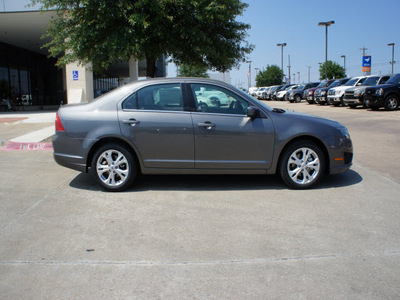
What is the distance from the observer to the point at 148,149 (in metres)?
5.64

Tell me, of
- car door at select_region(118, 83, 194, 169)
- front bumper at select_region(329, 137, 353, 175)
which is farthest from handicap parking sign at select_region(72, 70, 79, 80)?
front bumper at select_region(329, 137, 353, 175)

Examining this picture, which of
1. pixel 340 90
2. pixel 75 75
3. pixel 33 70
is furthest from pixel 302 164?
pixel 33 70

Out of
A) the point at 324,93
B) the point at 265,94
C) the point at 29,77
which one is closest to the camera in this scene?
the point at 324,93

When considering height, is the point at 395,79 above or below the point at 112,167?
above

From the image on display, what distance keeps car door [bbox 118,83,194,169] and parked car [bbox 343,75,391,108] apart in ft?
56.2

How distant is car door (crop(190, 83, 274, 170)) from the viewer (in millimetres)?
5590

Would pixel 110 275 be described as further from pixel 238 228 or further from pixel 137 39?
pixel 137 39

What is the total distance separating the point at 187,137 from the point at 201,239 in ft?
6.51

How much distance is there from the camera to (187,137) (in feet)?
18.4

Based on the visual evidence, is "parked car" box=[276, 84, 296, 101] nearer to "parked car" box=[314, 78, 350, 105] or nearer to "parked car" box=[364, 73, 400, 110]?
"parked car" box=[314, 78, 350, 105]

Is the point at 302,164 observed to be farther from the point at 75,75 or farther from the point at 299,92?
the point at 299,92

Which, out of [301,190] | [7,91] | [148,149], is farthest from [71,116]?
[7,91]

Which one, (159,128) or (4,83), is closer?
(159,128)

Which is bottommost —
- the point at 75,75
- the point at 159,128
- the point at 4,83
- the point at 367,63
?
the point at 159,128
